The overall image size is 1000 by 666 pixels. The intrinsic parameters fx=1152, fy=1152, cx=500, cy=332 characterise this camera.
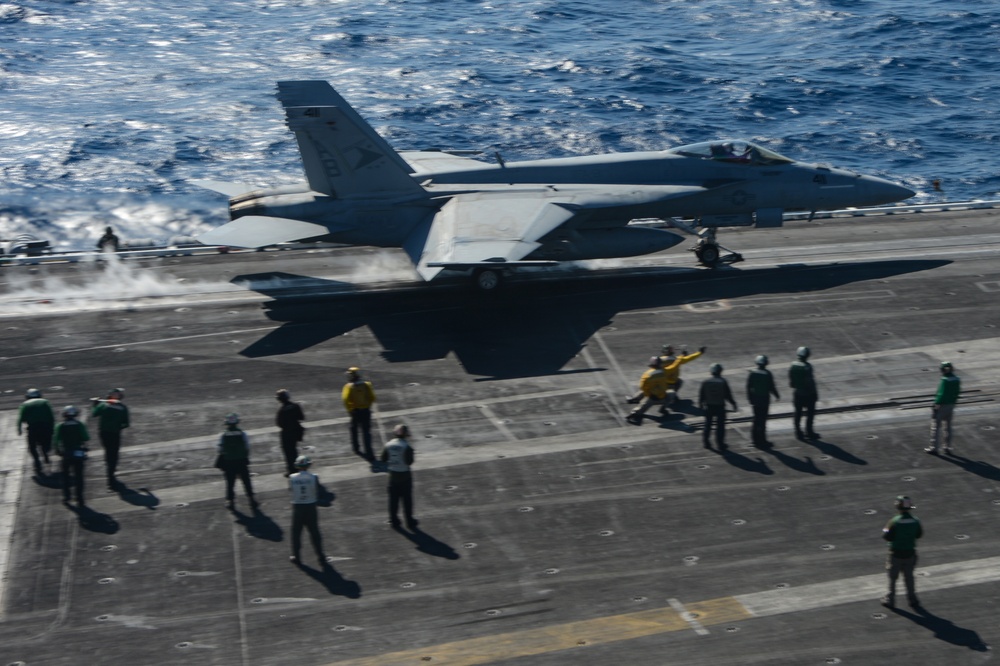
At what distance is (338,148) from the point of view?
31547 mm

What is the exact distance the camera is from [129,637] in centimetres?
1580

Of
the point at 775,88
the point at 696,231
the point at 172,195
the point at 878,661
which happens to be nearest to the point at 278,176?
the point at 172,195

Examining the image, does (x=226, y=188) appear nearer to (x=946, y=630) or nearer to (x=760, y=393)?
(x=760, y=393)

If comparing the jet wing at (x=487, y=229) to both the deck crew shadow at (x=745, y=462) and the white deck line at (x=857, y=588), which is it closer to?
the deck crew shadow at (x=745, y=462)

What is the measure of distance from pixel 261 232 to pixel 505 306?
6.72 m

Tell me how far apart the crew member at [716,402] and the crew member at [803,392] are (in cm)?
132

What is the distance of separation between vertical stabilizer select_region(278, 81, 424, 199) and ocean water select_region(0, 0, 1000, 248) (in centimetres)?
1793

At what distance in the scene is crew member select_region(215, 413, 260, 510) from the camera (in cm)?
1856

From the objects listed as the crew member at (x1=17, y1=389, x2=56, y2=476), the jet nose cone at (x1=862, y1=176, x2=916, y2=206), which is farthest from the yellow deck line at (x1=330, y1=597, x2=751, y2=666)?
the jet nose cone at (x1=862, y1=176, x2=916, y2=206)

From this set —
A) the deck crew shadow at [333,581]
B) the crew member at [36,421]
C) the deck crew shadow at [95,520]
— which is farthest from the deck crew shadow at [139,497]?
the deck crew shadow at [333,581]

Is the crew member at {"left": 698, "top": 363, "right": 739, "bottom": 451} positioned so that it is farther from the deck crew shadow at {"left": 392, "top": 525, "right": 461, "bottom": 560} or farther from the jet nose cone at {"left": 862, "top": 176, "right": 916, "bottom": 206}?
the jet nose cone at {"left": 862, "top": 176, "right": 916, "bottom": 206}

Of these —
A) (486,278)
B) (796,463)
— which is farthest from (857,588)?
(486,278)

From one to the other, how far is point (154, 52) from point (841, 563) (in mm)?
69337

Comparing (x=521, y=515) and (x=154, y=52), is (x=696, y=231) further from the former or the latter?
(x=154, y=52)
